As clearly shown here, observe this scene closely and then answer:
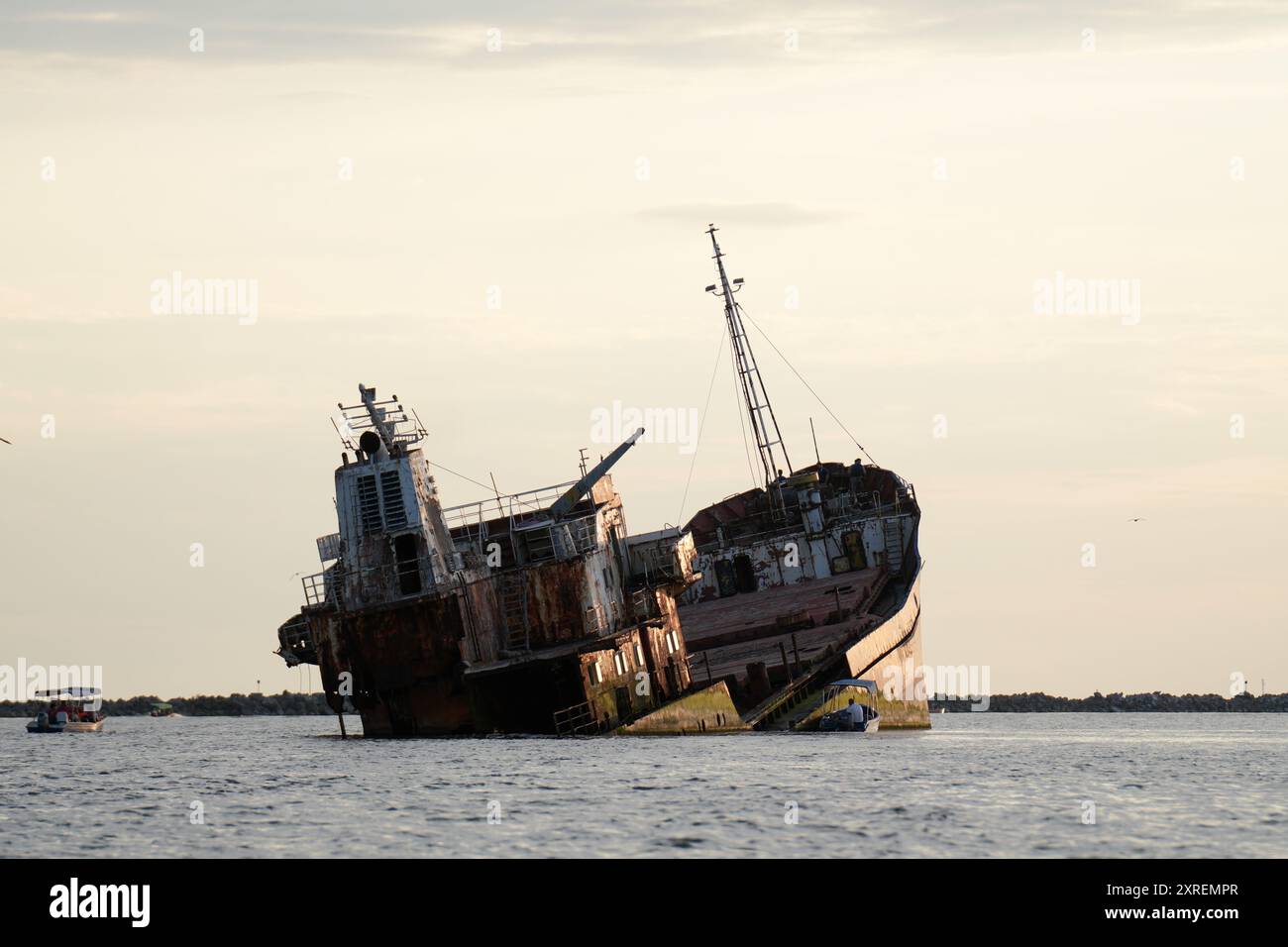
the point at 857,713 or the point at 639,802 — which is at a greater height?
the point at 639,802

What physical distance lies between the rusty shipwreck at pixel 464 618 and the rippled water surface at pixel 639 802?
4.46ft

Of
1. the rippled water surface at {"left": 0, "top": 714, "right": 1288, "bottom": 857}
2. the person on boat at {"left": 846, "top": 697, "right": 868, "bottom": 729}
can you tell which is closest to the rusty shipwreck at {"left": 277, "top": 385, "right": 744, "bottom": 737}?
the rippled water surface at {"left": 0, "top": 714, "right": 1288, "bottom": 857}

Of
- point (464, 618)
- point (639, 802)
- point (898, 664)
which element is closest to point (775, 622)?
point (898, 664)

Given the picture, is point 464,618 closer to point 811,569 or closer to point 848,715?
point 848,715

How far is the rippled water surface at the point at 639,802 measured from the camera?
25.8 meters

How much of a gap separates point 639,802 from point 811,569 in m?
48.0

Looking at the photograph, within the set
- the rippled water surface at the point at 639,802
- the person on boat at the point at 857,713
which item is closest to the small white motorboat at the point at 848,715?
the person on boat at the point at 857,713

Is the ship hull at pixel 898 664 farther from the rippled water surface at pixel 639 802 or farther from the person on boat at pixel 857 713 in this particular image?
the rippled water surface at pixel 639 802

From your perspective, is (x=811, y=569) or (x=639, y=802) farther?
(x=811, y=569)

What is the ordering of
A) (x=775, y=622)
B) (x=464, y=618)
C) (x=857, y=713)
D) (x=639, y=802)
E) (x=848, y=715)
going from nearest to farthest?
(x=639, y=802)
(x=464, y=618)
(x=848, y=715)
(x=857, y=713)
(x=775, y=622)

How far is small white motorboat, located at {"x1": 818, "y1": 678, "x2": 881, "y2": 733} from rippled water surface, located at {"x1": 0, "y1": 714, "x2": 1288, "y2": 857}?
1002 cm

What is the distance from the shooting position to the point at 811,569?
78062 millimetres
